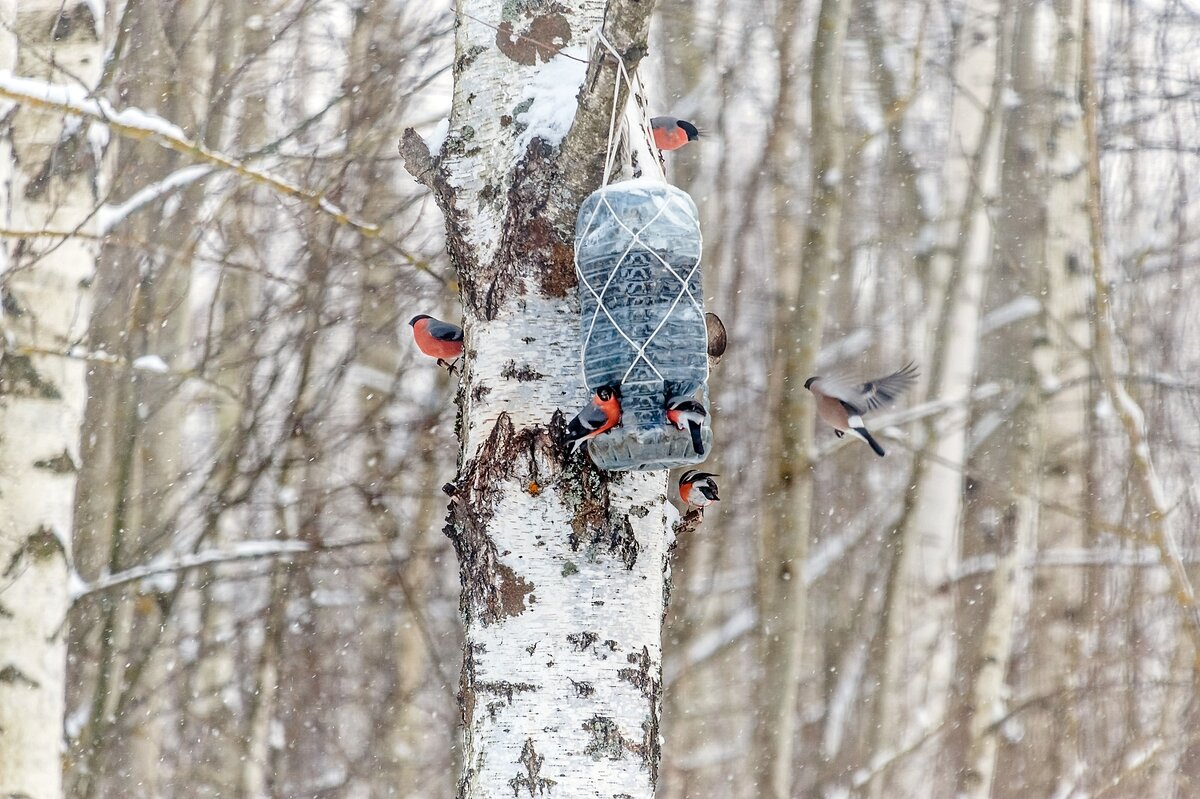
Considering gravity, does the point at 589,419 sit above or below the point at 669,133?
below

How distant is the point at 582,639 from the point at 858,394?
97 cm

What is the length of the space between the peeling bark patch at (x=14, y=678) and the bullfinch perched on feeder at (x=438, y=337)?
72.1 inches

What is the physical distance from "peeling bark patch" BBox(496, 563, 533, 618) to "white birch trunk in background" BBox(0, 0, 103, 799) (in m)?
Answer: 2.25

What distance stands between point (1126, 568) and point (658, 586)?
4.04 meters

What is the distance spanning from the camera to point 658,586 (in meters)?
1.97

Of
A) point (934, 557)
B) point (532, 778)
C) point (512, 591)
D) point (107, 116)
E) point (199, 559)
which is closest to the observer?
point (532, 778)

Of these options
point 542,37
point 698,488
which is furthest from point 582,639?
point 542,37

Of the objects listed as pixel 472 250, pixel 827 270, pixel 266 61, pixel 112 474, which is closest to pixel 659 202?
pixel 472 250

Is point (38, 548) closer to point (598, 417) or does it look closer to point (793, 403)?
point (598, 417)

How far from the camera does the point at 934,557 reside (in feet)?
16.4

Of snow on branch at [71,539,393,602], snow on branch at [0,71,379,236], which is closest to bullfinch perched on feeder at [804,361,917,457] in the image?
snow on branch at [0,71,379,236]

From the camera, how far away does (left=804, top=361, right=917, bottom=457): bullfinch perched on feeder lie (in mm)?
2348

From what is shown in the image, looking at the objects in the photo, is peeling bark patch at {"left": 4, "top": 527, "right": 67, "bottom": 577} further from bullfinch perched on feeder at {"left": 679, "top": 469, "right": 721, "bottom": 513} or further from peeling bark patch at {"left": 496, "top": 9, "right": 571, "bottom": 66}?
peeling bark patch at {"left": 496, "top": 9, "right": 571, "bottom": 66}

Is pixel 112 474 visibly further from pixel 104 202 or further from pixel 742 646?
pixel 742 646
